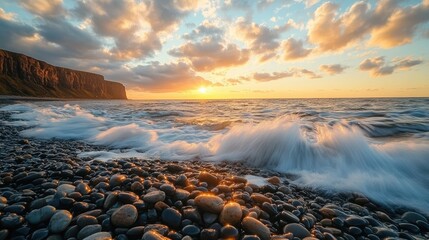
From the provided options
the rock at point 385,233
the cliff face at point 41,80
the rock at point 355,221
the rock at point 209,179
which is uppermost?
the cliff face at point 41,80

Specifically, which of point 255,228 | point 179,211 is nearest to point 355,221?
point 255,228

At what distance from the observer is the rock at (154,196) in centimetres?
236

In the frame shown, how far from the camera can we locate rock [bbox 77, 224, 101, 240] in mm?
1845

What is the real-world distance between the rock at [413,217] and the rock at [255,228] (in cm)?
194

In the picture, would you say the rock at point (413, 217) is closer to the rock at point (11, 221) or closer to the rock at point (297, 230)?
the rock at point (297, 230)

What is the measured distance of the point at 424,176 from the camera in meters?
3.95

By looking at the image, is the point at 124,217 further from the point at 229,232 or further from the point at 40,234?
the point at 229,232

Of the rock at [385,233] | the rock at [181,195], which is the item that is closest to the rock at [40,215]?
the rock at [181,195]

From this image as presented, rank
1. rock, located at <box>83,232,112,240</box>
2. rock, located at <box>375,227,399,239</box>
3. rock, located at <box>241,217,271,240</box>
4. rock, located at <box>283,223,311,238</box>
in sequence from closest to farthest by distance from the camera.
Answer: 1. rock, located at <box>83,232,112,240</box>
2. rock, located at <box>241,217,271,240</box>
3. rock, located at <box>283,223,311,238</box>
4. rock, located at <box>375,227,399,239</box>

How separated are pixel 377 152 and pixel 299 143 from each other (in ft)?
5.24

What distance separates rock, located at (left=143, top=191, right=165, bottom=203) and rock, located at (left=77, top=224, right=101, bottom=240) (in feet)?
1.72

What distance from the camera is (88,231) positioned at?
1.89 m

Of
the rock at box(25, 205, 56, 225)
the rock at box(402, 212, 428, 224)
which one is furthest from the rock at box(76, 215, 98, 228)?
the rock at box(402, 212, 428, 224)

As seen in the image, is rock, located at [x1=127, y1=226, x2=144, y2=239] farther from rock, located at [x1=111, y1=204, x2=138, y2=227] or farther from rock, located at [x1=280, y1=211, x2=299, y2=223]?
rock, located at [x1=280, y1=211, x2=299, y2=223]
